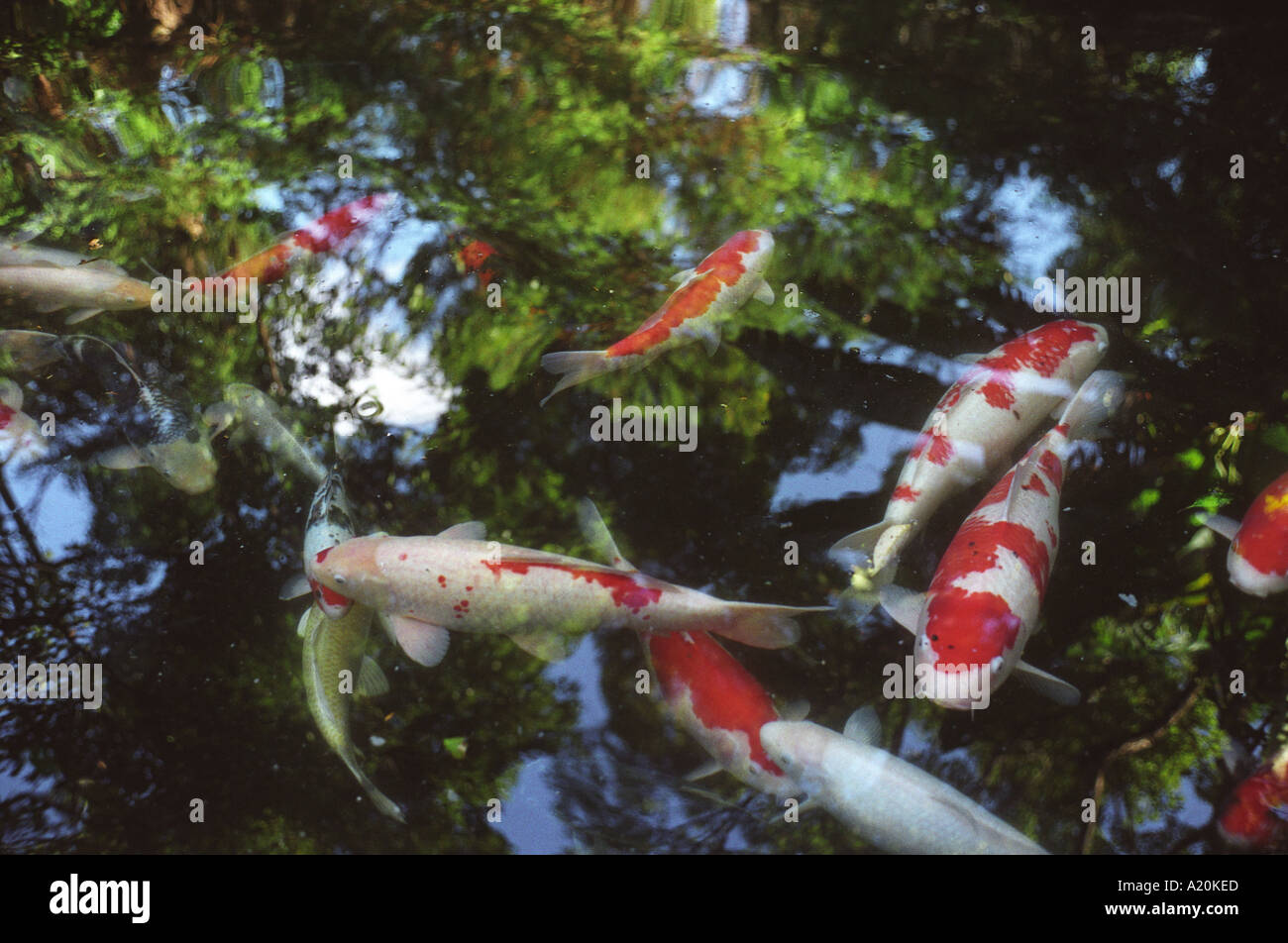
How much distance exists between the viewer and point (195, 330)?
316 cm

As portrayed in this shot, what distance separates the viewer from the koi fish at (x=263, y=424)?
9.11 ft

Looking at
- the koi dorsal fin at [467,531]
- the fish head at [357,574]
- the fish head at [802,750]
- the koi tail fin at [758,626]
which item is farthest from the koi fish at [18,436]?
the fish head at [802,750]

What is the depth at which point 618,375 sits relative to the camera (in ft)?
9.70

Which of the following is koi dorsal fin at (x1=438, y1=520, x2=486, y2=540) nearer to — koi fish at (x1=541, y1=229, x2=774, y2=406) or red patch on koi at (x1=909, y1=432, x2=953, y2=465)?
koi fish at (x1=541, y1=229, x2=774, y2=406)

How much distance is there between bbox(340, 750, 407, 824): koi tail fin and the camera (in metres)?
2.23

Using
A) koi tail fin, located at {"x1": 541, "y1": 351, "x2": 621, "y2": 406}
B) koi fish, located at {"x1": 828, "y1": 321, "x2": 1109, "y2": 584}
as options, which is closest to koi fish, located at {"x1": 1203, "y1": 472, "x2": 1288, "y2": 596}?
koi fish, located at {"x1": 828, "y1": 321, "x2": 1109, "y2": 584}

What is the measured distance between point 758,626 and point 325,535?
52.3 inches

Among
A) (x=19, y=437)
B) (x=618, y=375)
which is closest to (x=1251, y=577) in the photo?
(x=618, y=375)

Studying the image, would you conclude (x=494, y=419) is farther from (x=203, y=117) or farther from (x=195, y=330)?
(x=203, y=117)

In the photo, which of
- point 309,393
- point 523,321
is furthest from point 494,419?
point 309,393

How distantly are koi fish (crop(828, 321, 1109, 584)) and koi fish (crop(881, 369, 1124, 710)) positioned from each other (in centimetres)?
11

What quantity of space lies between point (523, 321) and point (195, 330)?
4.03 feet
